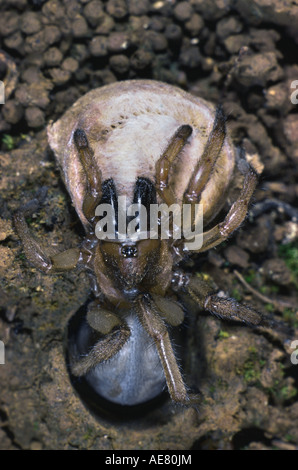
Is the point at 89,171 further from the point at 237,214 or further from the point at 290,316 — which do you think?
the point at 290,316

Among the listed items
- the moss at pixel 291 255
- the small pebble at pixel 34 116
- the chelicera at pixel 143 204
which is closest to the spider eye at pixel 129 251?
the chelicera at pixel 143 204

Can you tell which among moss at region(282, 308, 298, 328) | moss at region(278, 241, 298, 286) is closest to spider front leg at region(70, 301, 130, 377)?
moss at region(282, 308, 298, 328)

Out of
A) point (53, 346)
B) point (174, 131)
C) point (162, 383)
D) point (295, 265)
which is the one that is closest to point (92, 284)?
point (53, 346)

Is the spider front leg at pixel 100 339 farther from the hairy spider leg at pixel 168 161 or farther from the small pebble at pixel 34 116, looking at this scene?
the small pebble at pixel 34 116

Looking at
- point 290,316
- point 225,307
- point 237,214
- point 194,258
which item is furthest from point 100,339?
point 290,316

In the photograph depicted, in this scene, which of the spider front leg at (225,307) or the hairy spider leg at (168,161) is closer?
the hairy spider leg at (168,161)

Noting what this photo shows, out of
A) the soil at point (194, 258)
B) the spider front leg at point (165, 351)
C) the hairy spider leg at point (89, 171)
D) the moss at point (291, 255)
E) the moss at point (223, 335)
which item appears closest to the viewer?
the spider front leg at point (165, 351)
